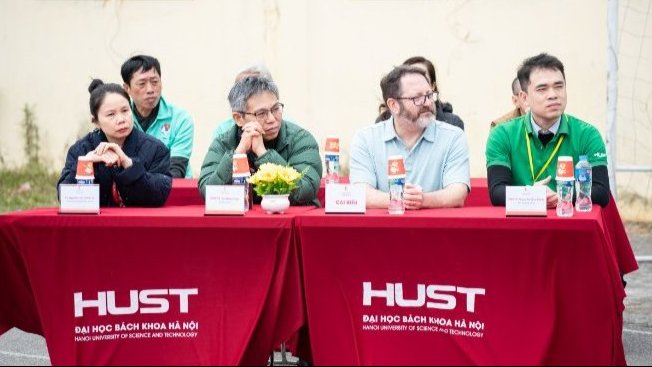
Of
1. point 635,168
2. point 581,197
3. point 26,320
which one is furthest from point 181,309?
point 635,168

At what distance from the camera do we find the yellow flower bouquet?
199 inches

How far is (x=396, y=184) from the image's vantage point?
4918 mm

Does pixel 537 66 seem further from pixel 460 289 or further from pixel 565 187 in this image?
pixel 460 289

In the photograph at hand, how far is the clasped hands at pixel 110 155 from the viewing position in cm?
534

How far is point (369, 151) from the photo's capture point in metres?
5.50

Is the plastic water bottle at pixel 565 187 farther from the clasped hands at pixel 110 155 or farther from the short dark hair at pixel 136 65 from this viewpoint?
the short dark hair at pixel 136 65

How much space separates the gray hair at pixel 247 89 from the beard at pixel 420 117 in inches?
25.4

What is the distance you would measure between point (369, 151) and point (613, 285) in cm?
139

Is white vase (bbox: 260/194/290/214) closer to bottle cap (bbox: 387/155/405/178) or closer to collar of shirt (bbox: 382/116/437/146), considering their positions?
bottle cap (bbox: 387/155/405/178)

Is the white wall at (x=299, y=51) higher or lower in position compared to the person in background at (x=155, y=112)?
higher

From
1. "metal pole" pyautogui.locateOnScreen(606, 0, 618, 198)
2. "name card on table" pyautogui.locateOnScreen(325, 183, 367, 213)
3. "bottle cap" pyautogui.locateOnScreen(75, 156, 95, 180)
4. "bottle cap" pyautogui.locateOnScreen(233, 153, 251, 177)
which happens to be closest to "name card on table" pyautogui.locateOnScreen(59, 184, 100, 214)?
"bottle cap" pyautogui.locateOnScreen(75, 156, 95, 180)

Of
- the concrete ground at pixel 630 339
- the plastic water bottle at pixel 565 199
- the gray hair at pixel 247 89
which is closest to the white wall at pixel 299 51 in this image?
the concrete ground at pixel 630 339

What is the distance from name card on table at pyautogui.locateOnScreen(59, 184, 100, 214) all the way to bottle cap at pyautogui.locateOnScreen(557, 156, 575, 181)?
1.93 meters

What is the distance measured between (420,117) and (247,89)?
2.71 feet
